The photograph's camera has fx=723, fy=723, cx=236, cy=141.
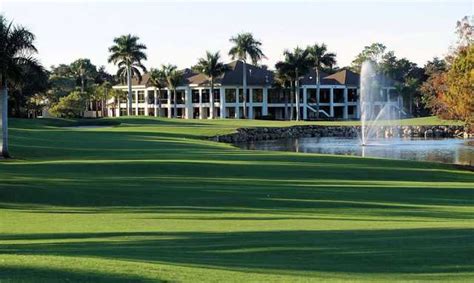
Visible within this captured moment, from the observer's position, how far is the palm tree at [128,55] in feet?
375

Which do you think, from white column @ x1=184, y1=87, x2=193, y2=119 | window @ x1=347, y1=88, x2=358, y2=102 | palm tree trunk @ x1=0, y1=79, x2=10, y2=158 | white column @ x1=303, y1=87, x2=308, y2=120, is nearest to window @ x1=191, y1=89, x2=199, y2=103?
white column @ x1=184, y1=87, x2=193, y2=119

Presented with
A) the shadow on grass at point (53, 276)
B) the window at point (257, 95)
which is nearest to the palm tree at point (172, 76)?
the window at point (257, 95)

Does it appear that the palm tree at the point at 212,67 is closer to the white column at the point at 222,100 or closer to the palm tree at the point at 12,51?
the white column at the point at 222,100

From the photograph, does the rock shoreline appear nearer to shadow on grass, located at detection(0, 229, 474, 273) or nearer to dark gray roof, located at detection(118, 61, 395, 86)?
dark gray roof, located at detection(118, 61, 395, 86)

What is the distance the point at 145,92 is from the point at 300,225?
424 ft

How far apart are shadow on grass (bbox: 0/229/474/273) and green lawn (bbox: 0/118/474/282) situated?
4cm

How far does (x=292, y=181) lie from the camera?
96.6 feet

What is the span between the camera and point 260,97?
5320 inches

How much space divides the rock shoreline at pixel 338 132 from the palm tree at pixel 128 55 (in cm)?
3419

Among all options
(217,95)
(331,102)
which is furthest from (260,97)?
(331,102)

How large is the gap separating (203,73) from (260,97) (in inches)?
601

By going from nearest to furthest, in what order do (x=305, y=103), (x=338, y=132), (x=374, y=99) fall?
(x=338, y=132), (x=305, y=103), (x=374, y=99)

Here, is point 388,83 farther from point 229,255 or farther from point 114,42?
point 229,255

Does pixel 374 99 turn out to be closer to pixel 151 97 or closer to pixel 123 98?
pixel 151 97
